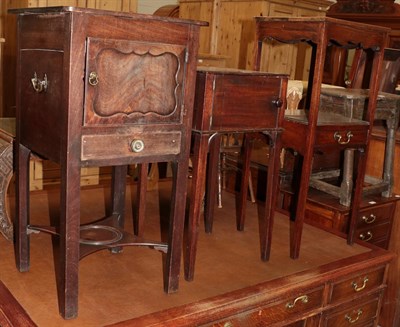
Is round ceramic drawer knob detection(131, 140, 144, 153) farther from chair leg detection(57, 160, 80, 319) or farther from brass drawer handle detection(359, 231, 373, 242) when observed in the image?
brass drawer handle detection(359, 231, 373, 242)

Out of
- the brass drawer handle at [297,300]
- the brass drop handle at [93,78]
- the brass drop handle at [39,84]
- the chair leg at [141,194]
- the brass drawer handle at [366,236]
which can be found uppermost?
the brass drop handle at [93,78]

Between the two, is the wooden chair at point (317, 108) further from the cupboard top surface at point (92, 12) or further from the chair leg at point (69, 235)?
the chair leg at point (69, 235)

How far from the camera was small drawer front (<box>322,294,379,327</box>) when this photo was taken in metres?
1.99

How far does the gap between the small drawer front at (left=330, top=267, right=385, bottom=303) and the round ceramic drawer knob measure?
96 centimetres

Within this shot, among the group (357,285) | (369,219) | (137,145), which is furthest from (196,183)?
(369,219)

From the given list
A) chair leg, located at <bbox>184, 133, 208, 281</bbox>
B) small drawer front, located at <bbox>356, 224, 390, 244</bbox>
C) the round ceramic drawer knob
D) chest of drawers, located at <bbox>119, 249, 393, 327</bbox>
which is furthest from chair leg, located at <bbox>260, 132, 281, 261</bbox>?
small drawer front, located at <bbox>356, 224, 390, 244</bbox>

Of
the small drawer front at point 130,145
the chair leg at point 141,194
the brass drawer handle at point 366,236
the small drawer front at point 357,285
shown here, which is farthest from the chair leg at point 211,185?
the brass drawer handle at point 366,236

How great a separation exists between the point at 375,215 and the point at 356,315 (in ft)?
2.54

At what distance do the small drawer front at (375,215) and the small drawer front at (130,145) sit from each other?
1496 millimetres

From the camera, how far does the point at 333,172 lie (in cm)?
301

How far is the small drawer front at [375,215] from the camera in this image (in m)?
2.68

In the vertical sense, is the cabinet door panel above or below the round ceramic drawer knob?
above

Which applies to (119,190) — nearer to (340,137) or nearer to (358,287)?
(340,137)

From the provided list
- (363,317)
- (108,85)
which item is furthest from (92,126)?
(363,317)
